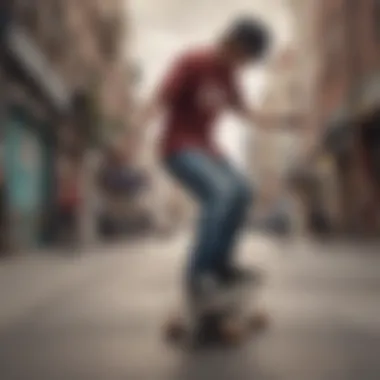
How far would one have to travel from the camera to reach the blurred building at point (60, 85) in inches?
29.9

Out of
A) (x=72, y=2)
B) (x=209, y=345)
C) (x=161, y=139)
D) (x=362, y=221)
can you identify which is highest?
(x=72, y=2)

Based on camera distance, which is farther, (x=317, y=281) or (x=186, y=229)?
(x=317, y=281)

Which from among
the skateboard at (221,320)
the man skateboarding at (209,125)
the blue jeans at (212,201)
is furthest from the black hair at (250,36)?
the skateboard at (221,320)

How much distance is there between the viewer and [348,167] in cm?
76

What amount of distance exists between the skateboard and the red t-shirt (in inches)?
6.4

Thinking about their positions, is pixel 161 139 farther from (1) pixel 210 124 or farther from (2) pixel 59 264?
(2) pixel 59 264

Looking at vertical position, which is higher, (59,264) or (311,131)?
(311,131)

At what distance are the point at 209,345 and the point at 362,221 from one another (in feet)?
0.73

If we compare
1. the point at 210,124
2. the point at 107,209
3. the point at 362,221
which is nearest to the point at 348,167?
the point at 362,221

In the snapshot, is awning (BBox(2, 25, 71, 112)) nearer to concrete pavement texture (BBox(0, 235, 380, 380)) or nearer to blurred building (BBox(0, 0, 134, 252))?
blurred building (BBox(0, 0, 134, 252))

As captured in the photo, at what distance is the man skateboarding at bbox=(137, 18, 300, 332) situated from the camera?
700 mm

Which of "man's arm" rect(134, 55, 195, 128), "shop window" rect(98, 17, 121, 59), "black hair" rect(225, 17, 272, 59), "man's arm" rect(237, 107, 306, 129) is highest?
"shop window" rect(98, 17, 121, 59)

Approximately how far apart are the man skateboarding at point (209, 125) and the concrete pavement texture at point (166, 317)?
0.09ft

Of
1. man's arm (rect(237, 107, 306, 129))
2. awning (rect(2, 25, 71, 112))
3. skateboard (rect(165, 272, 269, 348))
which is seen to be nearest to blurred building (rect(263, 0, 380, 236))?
man's arm (rect(237, 107, 306, 129))
